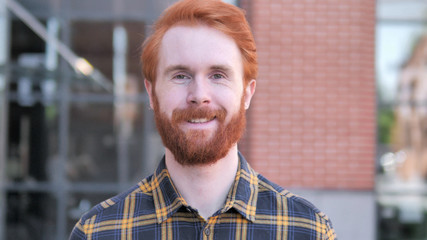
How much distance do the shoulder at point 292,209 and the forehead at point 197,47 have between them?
497mm

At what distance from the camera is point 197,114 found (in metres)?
1.66

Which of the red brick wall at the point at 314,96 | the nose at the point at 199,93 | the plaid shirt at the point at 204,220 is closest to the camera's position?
the nose at the point at 199,93

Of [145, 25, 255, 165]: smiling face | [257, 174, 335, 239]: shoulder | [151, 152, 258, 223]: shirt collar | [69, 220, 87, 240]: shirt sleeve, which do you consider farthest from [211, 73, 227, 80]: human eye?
[69, 220, 87, 240]: shirt sleeve

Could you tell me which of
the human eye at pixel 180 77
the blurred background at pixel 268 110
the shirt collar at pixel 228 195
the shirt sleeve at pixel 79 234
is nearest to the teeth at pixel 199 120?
the human eye at pixel 180 77

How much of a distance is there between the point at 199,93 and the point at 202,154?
0.21m

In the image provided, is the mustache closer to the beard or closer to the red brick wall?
the beard

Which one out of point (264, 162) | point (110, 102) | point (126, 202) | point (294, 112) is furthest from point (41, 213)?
point (126, 202)

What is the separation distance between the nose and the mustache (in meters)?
0.02

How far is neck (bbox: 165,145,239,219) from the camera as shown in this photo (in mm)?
1775

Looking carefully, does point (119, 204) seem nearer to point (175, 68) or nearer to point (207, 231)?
point (207, 231)

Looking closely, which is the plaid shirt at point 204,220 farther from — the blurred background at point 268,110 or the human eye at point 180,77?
the blurred background at point 268,110

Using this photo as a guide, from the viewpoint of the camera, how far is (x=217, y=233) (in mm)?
1741

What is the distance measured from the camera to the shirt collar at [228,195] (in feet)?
5.80

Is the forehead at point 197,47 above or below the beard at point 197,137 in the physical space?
above
